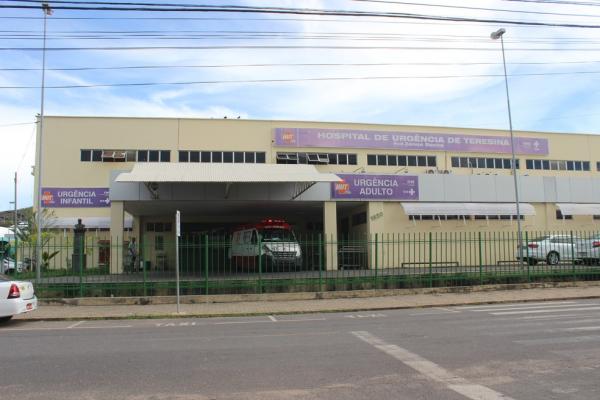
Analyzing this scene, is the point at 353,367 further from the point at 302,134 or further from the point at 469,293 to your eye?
the point at 302,134

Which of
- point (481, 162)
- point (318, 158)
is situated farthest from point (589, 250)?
point (481, 162)

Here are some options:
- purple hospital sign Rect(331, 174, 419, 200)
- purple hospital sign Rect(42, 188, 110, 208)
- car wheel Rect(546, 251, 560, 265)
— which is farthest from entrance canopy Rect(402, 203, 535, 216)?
purple hospital sign Rect(42, 188, 110, 208)

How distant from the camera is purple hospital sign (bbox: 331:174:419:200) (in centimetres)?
2645

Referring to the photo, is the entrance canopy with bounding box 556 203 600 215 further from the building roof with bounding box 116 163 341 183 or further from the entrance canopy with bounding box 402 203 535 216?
the building roof with bounding box 116 163 341 183

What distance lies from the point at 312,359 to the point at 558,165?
42105 millimetres

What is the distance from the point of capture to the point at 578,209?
29594 mm

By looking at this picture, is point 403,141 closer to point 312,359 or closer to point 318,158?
point 318,158

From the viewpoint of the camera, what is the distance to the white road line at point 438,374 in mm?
6082

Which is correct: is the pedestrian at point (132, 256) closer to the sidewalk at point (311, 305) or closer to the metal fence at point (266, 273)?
the metal fence at point (266, 273)

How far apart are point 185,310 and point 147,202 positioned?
10815 mm

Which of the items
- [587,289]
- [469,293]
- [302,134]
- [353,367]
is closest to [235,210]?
[302,134]

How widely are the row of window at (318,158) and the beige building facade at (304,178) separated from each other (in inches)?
3.2

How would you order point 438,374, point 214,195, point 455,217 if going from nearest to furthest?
1. point 438,374
2. point 214,195
3. point 455,217

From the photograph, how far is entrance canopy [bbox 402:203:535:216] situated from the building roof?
5.68 metres
